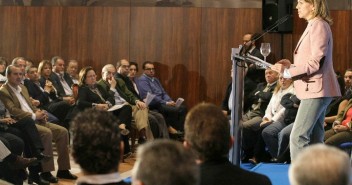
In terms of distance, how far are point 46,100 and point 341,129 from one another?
→ 11.1 ft

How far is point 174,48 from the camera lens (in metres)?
10.3

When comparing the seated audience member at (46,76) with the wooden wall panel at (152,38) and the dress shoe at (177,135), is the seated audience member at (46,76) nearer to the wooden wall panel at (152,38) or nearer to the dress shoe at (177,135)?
the dress shoe at (177,135)

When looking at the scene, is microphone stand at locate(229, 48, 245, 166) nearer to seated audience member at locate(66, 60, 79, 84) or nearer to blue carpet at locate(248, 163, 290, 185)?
blue carpet at locate(248, 163, 290, 185)

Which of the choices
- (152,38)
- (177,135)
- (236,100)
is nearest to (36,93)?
(177,135)

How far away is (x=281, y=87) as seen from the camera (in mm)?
7395

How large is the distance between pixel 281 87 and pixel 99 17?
3.98 m

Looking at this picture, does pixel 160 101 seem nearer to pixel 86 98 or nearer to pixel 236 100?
pixel 86 98

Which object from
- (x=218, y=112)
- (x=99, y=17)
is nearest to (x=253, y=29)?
(x=99, y=17)

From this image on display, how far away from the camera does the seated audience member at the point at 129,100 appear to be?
8466 mm

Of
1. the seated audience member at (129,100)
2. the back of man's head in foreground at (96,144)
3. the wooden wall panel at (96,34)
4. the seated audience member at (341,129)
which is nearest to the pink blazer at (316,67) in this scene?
the back of man's head in foreground at (96,144)

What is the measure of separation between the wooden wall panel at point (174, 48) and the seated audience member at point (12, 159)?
455 centimetres

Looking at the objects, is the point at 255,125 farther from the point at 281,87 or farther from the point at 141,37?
the point at 141,37

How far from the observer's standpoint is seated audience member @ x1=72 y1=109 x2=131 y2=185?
2.24 meters

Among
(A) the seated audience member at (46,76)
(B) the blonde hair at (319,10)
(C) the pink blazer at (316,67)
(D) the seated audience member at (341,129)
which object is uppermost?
(B) the blonde hair at (319,10)
